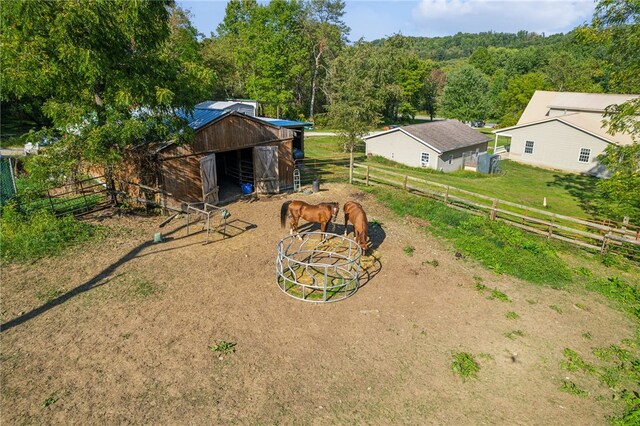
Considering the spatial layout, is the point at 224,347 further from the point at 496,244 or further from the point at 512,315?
the point at 496,244

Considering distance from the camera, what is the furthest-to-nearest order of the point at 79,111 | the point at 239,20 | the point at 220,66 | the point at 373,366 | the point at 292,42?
the point at 239,20 < the point at 220,66 < the point at 292,42 < the point at 79,111 < the point at 373,366

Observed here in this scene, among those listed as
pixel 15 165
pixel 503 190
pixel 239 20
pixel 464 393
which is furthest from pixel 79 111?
pixel 239 20

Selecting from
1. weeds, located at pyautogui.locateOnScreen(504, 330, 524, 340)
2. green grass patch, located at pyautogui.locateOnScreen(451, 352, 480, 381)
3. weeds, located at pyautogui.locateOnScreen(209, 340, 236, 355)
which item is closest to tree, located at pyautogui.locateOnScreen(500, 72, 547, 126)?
weeds, located at pyautogui.locateOnScreen(504, 330, 524, 340)

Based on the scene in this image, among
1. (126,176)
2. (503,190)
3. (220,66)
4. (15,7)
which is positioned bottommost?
(503,190)

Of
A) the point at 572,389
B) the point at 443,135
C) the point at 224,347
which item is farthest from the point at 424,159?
the point at 224,347

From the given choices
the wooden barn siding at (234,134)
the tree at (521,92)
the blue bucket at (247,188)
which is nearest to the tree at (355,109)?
the wooden barn siding at (234,134)

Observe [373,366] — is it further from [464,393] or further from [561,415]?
[561,415]
